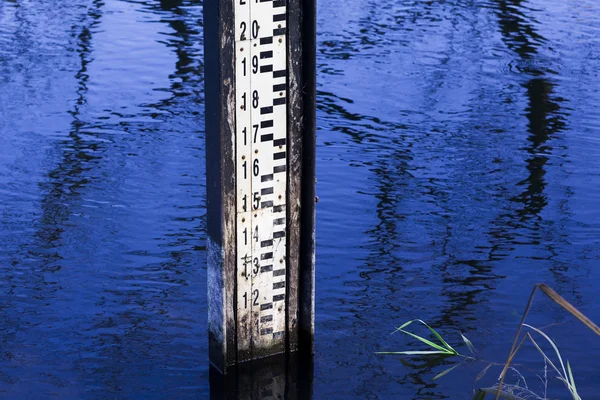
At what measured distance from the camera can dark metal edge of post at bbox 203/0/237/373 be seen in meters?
4.72

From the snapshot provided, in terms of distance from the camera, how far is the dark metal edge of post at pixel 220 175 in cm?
472

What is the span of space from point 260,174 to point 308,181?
0.28 metres

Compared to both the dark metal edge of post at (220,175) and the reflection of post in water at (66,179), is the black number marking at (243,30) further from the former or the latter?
the reflection of post in water at (66,179)

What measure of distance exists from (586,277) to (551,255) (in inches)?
13.9

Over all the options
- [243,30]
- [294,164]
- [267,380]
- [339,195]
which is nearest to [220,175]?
[294,164]

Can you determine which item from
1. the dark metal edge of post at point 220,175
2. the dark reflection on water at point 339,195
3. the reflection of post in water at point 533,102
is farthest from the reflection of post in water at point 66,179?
the reflection of post in water at point 533,102

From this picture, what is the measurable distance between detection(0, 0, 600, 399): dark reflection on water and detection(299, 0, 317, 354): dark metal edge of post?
0.25 meters

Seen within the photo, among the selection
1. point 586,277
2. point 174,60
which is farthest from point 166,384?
point 174,60

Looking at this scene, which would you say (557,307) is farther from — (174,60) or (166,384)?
(174,60)

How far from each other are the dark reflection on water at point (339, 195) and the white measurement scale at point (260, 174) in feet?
0.94

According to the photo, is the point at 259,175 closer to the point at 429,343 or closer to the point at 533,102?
the point at 429,343

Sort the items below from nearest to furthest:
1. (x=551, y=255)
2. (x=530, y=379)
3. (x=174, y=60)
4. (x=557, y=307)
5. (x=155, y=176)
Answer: (x=530, y=379)
(x=557, y=307)
(x=551, y=255)
(x=155, y=176)
(x=174, y=60)

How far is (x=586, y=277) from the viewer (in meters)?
6.57

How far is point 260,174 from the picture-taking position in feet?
16.5
